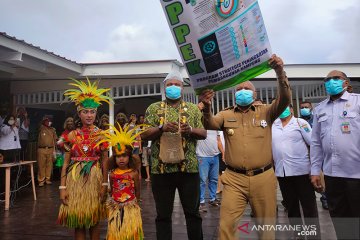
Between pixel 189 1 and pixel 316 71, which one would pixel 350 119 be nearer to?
pixel 189 1

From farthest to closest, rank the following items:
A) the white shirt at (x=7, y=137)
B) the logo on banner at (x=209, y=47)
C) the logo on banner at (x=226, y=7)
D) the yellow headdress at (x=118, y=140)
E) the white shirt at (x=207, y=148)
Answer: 1. the white shirt at (x=7, y=137)
2. the white shirt at (x=207, y=148)
3. the yellow headdress at (x=118, y=140)
4. the logo on banner at (x=209, y=47)
5. the logo on banner at (x=226, y=7)

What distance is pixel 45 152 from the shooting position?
8.78m

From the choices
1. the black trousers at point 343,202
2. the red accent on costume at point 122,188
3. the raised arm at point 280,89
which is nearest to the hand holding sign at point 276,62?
the raised arm at point 280,89

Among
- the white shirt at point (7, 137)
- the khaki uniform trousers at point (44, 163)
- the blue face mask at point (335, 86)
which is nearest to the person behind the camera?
the blue face mask at point (335, 86)

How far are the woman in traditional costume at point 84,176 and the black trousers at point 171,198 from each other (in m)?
0.66

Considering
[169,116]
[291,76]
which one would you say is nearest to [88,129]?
[169,116]

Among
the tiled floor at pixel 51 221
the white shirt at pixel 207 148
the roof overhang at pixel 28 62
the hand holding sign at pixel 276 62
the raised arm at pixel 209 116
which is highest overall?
the roof overhang at pixel 28 62

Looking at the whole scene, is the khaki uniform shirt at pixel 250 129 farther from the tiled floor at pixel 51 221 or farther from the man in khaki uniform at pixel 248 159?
the tiled floor at pixel 51 221

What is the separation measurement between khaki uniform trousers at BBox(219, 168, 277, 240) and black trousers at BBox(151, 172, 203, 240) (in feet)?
1.20

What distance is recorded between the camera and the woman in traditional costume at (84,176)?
3148mm

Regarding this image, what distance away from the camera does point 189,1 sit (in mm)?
2191

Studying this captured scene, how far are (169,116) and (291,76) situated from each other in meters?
7.28

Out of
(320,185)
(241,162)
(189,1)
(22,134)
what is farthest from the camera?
(22,134)

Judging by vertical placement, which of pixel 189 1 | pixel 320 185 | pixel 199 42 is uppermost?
pixel 189 1
